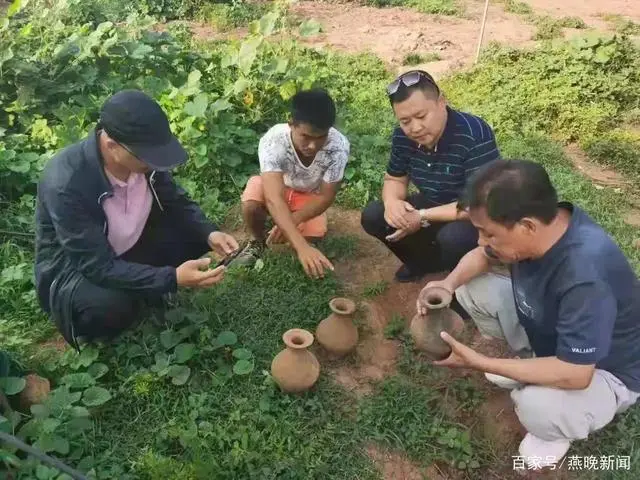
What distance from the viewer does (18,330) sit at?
3.34 metres

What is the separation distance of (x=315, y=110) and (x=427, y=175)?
2.43 ft

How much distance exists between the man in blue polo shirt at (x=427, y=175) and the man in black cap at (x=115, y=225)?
101cm

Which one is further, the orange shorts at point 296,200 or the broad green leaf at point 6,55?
the broad green leaf at point 6,55

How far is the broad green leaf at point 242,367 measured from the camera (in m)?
3.07

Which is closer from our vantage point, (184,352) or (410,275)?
(184,352)

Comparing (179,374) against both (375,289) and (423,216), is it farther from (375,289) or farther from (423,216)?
(423,216)

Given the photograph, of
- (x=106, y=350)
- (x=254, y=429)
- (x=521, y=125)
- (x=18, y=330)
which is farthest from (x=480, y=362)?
(x=521, y=125)

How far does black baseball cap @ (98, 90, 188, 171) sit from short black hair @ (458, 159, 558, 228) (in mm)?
1310

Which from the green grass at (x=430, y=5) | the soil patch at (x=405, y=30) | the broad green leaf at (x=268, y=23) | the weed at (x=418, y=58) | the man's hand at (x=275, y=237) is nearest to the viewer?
the man's hand at (x=275, y=237)

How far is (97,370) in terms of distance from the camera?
2980 millimetres

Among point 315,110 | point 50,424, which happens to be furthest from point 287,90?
point 50,424

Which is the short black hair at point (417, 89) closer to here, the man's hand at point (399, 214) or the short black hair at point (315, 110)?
the short black hair at point (315, 110)

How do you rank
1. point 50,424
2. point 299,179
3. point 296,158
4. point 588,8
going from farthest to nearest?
point 588,8 → point 299,179 → point 296,158 → point 50,424

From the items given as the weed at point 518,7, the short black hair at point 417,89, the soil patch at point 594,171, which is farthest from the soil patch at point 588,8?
the short black hair at point 417,89
